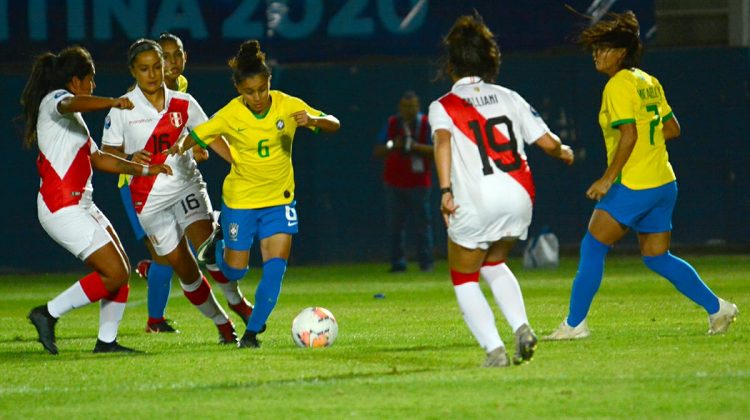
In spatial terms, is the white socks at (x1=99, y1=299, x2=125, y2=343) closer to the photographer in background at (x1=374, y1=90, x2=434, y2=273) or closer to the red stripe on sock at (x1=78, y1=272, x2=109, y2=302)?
the red stripe on sock at (x1=78, y1=272, x2=109, y2=302)

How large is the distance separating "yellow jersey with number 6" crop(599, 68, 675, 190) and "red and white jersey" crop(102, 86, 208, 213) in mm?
2709

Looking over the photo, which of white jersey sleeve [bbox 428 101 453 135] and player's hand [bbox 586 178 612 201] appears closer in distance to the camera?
white jersey sleeve [bbox 428 101 453 135]

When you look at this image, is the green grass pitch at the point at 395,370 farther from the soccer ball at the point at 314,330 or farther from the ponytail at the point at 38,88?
the ponytail at the point at 38,88

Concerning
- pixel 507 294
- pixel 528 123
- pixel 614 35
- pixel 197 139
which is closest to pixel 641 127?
pixel 614 35

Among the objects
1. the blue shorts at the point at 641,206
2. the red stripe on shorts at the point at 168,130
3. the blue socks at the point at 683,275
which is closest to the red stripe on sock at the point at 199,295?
the red stripe on shorts at the point at 168,130

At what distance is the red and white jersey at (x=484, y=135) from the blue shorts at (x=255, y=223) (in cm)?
175

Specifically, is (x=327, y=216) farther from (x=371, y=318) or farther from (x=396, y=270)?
(x=371, y=318)

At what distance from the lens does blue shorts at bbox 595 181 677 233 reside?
363 inches

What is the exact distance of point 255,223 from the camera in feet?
30.9

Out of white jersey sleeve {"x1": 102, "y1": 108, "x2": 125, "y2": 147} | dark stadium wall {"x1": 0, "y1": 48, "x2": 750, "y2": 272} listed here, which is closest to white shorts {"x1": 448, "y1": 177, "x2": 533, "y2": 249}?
white jersey sleeve {"x1": 102, "y1": 108, "x2": 125, "y2": 147}

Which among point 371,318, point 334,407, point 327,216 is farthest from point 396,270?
point 334,407

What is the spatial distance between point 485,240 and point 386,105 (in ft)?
36.3

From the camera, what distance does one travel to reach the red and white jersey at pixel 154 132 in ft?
32.6

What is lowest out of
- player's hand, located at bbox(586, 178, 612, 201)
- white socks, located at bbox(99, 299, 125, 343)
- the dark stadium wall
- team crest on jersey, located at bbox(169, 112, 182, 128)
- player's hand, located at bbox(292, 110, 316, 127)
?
the dark stadium wall
